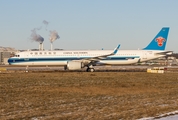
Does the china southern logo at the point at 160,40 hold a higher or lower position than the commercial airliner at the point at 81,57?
higher

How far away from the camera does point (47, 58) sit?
161 feet

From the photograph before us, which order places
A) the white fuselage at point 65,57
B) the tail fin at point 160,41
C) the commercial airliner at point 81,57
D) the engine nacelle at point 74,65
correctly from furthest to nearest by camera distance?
the tail fin at point 160,41
the white fuselage at point 65,57
the commercial airliner at point 81,57
the engine nacelle at point 74,65

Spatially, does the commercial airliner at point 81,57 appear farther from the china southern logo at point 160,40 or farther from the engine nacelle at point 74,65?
the china southern logo at point 160,40

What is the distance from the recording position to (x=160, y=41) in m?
54.0

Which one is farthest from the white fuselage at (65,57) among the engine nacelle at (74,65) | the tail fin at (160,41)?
the engine nacelle at (74,65)

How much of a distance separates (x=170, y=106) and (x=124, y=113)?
129 inches

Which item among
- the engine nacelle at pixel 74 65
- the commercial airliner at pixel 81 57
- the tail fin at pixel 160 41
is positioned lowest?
the engine nacelle at pixel 74 65

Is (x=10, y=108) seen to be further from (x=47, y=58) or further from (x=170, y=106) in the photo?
(x=47, y=58)

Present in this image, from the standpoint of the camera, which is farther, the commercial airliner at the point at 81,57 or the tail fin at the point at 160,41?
the tail fin at the point at 160,41

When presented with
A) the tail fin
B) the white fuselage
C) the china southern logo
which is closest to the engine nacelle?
the white fuselage

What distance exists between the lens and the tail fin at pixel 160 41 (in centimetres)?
5388

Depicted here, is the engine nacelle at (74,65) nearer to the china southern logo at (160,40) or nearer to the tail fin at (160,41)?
the tail fin at (160,41)

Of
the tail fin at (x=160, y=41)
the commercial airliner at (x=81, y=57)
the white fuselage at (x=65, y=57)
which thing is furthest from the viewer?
the tail fin at (x=160, y=41)

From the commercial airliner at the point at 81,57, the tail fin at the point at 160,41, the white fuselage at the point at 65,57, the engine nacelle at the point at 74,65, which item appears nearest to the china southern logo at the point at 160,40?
the tail fin at the point at 160,41
